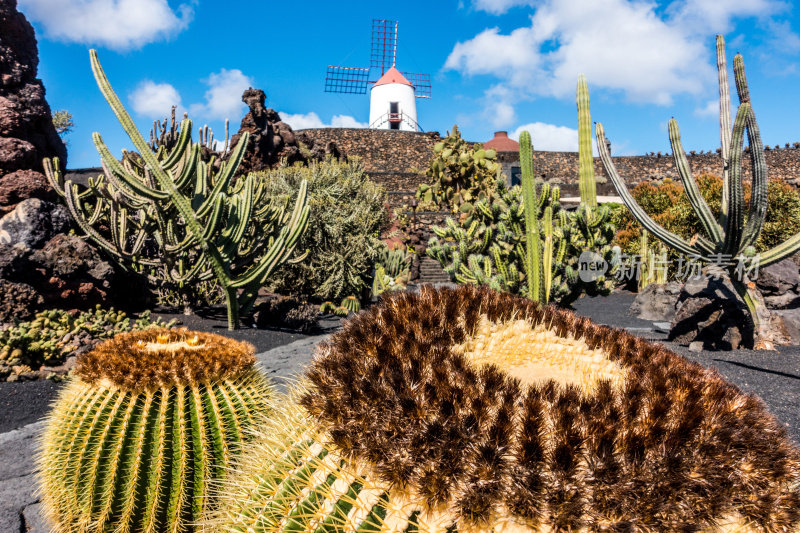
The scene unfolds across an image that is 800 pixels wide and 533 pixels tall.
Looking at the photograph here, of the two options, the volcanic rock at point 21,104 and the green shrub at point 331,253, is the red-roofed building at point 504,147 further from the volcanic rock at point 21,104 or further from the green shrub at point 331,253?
the volcanic rock at point 21,104

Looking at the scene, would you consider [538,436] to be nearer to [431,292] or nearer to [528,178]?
[431,292]

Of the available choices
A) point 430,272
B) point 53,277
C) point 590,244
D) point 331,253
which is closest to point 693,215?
point 430,272

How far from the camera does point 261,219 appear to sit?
10570 millimetres

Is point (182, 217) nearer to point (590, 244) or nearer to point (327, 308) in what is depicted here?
point (327, 308)

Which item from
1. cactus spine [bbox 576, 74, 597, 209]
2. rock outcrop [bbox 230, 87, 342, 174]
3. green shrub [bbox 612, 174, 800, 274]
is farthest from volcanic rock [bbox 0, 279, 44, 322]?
green shrub [bbox 612, 174, 800, 274]

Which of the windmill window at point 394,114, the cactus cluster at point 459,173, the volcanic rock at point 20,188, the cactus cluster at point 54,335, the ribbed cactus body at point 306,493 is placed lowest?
the cactus cluster at point 54,335

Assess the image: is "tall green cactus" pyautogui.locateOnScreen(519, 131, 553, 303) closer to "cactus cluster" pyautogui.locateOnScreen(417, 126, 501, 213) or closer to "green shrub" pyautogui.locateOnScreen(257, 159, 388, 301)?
"green shrub" pyautogui.locateOnScreen(257, 159, 388, 301)

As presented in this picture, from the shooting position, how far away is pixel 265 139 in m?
22.1

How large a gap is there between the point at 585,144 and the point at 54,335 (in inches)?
326

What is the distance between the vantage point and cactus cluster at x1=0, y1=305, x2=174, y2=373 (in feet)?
19.8

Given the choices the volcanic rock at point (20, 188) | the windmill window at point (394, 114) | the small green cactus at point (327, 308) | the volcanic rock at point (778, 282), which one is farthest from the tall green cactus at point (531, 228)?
the windmill window at point (394, 114)

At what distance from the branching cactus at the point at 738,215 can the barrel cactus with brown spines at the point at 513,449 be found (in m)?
6.92

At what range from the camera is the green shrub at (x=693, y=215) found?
14617 millimetres

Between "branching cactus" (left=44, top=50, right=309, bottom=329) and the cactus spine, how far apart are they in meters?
4.66
